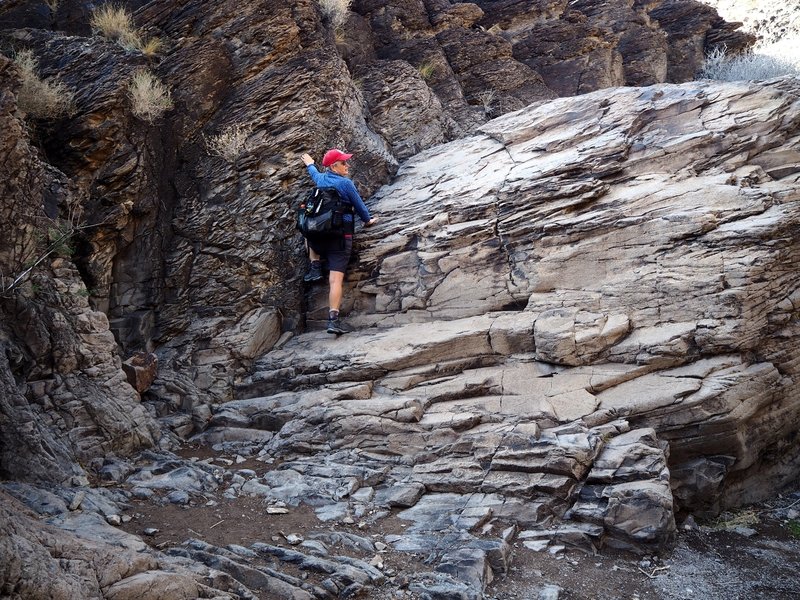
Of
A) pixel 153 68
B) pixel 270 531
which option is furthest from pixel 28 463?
pixel 153 68

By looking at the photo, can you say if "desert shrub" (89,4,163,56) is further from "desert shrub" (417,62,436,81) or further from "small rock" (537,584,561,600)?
"small rock" (537,584,561,600)

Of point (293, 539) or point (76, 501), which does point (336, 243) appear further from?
point (76, 501)

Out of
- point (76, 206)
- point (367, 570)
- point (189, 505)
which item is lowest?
point (367, 570)

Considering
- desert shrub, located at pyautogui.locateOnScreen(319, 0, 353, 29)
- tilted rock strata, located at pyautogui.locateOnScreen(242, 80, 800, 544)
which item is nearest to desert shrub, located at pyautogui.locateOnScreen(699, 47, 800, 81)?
tilted rock strata, located at pyautogui.locateOnScreen(242, 80, 800, 544)

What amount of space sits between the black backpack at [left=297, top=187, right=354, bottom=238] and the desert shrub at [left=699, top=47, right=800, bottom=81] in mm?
11755

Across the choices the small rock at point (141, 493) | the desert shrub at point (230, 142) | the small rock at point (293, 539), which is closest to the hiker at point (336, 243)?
the desert shrub at point (230, 142)

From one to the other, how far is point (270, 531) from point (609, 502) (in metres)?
3.43

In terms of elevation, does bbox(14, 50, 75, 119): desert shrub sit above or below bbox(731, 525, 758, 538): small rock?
above

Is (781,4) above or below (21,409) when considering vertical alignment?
above

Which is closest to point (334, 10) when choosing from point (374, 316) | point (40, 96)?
point (40, 96)

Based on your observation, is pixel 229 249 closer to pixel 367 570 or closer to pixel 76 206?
pixel 76 206

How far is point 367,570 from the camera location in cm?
566

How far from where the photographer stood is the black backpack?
9.77m

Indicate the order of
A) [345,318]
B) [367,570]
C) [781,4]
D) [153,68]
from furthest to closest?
[781,4], [153,68], [345,318], [367,570]
